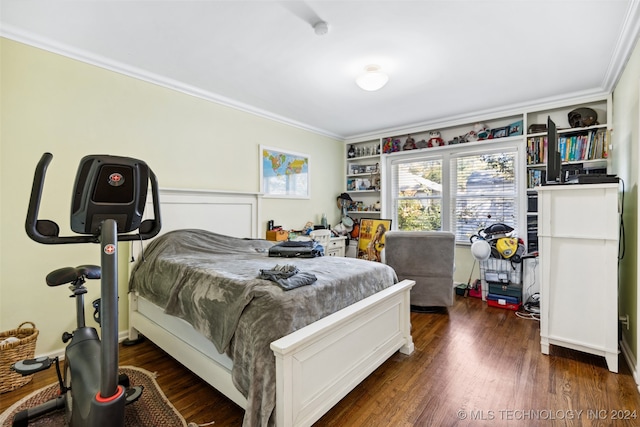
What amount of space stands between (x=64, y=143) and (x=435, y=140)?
4.19 m

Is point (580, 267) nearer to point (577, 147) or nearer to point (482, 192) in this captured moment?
point (577, 147)

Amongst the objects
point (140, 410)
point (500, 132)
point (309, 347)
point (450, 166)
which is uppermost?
point (500, 132)

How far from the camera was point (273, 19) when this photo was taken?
2.02 m

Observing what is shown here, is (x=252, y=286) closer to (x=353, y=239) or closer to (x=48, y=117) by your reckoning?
(x=48, y=117)

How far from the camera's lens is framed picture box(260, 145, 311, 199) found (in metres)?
3.92

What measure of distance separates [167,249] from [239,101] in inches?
74.6

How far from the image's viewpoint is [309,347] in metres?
1.53

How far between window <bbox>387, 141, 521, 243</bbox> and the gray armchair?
3.95ft

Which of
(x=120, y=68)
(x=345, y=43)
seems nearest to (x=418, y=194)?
(x=345, y=43)

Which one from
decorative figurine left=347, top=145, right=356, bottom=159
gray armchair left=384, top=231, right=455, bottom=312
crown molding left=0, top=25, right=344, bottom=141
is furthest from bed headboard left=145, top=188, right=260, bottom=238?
decorative figurine left=347, top=145, right=356, bottom=159

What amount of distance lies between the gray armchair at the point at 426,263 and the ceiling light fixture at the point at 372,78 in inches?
63.8

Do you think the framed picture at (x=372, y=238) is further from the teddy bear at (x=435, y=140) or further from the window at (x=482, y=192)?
the teddy bear at (x=435, y=140)

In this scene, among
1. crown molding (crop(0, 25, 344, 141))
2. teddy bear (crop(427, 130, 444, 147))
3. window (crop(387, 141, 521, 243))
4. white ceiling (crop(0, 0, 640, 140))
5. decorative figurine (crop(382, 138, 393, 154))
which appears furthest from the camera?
decorative figurine (crop(382, 138, 393, 154))

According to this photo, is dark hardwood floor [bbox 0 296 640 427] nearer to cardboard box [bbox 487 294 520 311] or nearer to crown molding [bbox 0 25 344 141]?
cardboard box [bbox 487 294 520 311]
